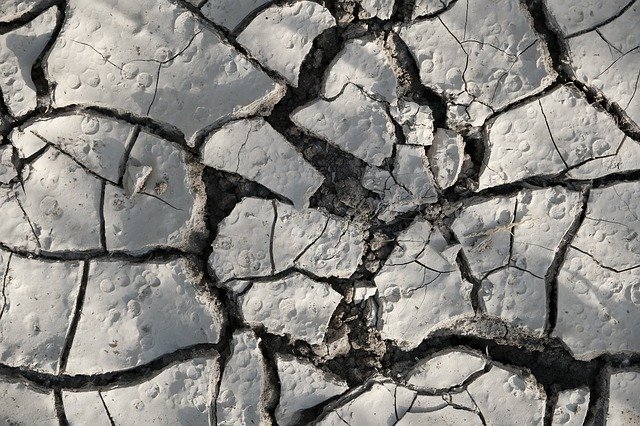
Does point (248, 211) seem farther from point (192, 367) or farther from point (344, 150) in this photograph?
point (192, 367)

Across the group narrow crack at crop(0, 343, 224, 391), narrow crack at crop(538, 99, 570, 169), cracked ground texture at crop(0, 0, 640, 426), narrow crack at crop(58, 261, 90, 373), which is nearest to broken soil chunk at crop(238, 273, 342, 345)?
cracked ground texture at crop(0, 0, 640, 426)

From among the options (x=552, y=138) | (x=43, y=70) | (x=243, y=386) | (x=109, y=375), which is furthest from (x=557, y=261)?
(x=43, y=70)

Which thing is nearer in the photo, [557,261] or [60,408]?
[60,408]

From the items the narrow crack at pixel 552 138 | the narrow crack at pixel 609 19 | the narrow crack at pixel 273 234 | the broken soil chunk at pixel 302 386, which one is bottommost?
the broken soil chunk at pixel 302 386

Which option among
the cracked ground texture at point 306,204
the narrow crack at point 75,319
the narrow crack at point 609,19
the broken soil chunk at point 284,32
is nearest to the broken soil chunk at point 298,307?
the cracked ground texture at point 306,204

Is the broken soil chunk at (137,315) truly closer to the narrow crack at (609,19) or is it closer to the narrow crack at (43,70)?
the narrow crack at (43,70)

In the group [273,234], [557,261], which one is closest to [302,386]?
[273,234]

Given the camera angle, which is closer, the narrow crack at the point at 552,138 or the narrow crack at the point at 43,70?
the narrow crack at the point at 43,70

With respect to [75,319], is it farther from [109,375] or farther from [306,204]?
[306,204]

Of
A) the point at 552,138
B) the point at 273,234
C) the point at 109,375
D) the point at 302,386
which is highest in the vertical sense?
the point at 552,138

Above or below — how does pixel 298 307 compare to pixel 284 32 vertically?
below
